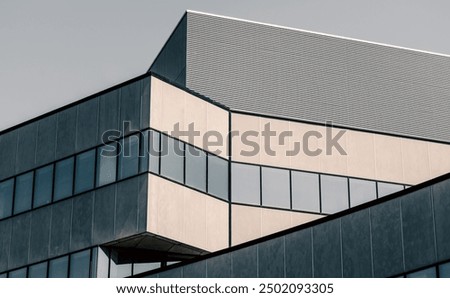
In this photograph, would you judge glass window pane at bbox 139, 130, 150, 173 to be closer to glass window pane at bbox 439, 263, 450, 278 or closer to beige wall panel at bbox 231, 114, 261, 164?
beige wall panel at bbox 231, 114, 261, 164

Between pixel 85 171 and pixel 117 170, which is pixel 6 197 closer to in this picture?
pixel 85 171

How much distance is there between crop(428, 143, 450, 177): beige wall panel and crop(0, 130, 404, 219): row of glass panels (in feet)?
8.12

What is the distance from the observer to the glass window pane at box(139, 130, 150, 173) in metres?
42.4

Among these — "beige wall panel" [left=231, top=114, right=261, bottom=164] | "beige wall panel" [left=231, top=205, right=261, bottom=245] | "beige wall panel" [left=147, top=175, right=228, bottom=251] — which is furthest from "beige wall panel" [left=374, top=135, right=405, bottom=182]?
"beige wall panel" [left=147, top=175, right=228, bottom=251]

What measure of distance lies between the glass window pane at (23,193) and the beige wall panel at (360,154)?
15.2m

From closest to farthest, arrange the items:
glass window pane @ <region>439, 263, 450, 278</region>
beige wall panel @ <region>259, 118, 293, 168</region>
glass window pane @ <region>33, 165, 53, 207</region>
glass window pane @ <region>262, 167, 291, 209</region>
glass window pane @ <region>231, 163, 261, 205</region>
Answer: glass window pane @ <region>439, 263, 450, 278</region> < glass window pane @ <region>33, 165, 53, 207</region> < glass window pane @ <region>231, 163, 261, 205</region> < glass window pane @ <region>262, 167, 291, 209</region> < beige wall panel @ <region>259, 118, 293, 168</region>

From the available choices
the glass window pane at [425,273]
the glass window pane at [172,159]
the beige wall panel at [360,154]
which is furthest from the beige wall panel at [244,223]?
the glass window pane at [425,273]

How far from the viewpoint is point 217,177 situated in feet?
150

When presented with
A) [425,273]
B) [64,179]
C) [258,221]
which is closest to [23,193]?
[64,179]

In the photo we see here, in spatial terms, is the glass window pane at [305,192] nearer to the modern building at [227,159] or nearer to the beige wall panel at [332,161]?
the modern building at [227,159]

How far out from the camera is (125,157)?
1709 inches

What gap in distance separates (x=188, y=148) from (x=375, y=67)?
633 inches
